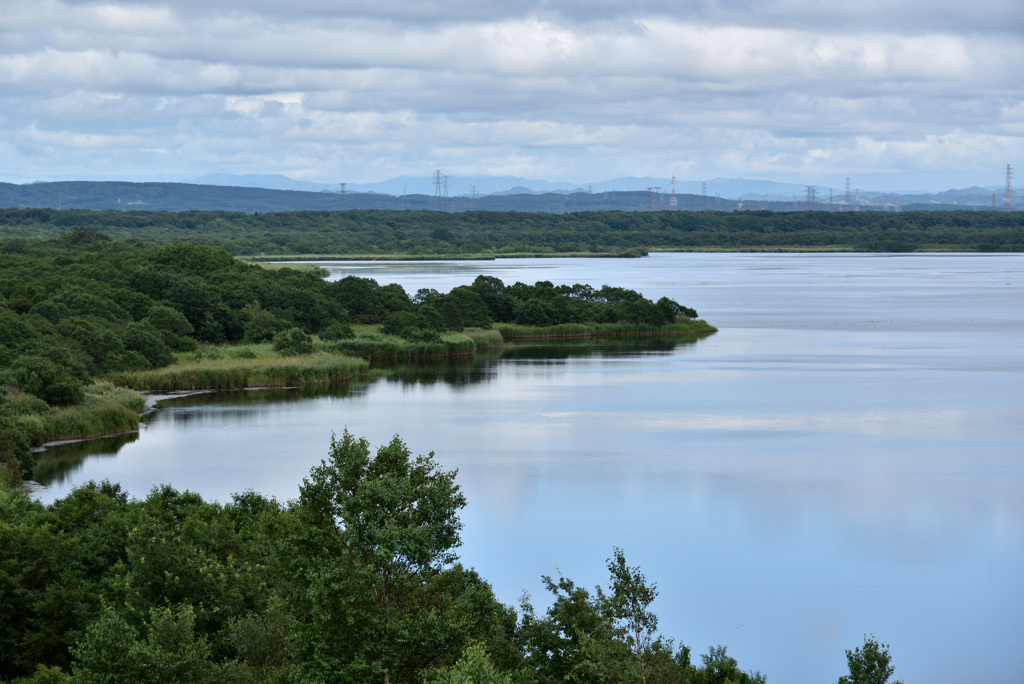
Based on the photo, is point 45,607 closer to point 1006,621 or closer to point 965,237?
point 1006,621

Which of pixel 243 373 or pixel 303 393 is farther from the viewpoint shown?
pixel 243 373

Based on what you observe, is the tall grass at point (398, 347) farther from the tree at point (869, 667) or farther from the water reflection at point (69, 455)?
the tree at point (869, 667)

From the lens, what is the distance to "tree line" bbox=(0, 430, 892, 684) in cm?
1109

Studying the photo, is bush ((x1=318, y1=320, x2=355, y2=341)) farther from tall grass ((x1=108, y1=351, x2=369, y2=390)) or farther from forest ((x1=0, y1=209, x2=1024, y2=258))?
forest ((x1=0, y1=209, x2=1024, y2=258))

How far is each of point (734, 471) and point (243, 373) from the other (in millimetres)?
22708

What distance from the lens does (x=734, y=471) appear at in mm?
31297

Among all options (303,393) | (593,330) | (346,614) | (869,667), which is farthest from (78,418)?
(593,330)

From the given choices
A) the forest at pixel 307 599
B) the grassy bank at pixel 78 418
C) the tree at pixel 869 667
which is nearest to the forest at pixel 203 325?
the grassy bank at pixel 78 418

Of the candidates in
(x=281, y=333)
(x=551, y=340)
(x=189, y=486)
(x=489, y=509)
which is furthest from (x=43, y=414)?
(x=551, y=340)

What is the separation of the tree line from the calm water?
6.30 m

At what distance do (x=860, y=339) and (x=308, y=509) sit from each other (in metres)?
56.5

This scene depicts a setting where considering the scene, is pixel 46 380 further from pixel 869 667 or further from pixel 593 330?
pixel 593 330

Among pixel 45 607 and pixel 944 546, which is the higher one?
pixel 45 607

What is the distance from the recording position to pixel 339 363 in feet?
160
